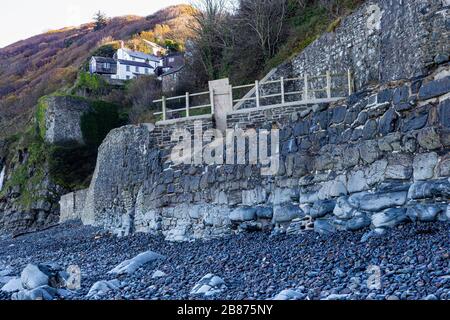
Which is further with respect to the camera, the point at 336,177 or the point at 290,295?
the point at 336,177

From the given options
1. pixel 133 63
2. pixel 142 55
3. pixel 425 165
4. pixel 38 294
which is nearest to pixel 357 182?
pixel 425 165

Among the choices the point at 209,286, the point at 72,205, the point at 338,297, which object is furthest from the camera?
the point at 72,205

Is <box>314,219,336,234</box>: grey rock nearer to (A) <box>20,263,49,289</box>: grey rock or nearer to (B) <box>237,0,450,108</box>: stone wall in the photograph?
(A) <box>20,263,49,289</box>: grey rock

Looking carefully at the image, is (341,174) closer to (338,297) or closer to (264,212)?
(264,212)

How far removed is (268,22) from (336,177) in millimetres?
22652

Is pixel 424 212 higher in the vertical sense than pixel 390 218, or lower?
higher

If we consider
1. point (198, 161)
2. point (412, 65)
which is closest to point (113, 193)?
point (198, 161)

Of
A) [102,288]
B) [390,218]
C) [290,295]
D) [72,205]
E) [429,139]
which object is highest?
[429,139]

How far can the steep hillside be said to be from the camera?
6356cm

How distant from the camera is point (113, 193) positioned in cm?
1842

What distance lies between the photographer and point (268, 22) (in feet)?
96.6

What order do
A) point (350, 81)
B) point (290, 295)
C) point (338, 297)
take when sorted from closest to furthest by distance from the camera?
point (338, 297), point (290, 295), point (350, 81)

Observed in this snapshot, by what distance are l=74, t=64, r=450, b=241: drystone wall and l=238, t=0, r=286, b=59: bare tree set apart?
1800 cm

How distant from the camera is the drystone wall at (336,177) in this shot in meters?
6.69
